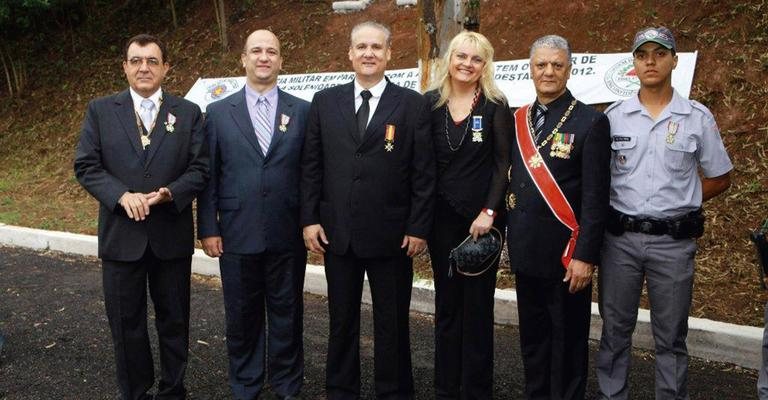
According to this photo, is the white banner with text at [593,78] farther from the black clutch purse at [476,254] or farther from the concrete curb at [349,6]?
the black clutch purse at [476,254]

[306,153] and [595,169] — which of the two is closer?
[595,169]

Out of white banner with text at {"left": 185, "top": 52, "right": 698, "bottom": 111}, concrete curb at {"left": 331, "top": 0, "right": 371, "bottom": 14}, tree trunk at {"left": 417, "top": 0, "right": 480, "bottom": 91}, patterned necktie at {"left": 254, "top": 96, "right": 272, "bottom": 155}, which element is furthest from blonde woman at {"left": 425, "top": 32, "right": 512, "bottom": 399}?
concrete curb at {"left": 331, "top": 0, "right": 371, "bottom": 14}

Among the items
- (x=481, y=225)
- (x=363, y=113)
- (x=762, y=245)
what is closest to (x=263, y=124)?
(x=363, y=113)

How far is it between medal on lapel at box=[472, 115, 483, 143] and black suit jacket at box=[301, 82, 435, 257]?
24 cm

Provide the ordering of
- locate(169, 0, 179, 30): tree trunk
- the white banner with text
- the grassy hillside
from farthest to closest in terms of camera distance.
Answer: locate(169, 0, 179, 30): tree trunk → the white banner with text → the grassy hillside

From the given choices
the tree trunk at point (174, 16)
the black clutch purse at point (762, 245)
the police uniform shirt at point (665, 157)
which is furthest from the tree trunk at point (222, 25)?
the black clutch purse at point (762, 245)

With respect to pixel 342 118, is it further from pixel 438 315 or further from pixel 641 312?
pixel 641 312

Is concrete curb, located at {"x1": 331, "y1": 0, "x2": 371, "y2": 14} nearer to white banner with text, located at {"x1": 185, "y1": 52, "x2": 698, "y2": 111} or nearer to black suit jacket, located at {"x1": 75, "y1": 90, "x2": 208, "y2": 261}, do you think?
white banner with text, located at {"x1": 185, "y1": 52, "x2": 698, "y2": 111}

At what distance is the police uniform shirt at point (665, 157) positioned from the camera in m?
3.52

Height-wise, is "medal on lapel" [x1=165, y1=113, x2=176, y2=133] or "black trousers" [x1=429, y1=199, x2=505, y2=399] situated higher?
"medal on lapel" [x1=165, y1=113, x2=176, y2=133]

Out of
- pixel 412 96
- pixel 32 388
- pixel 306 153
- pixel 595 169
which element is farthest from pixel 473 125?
pixel 32 388

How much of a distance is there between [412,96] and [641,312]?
256cm

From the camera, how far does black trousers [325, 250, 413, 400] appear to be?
388cm

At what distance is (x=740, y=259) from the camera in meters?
5.77
